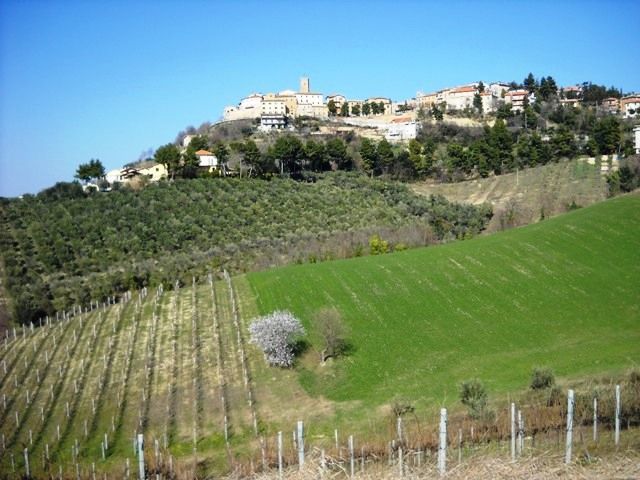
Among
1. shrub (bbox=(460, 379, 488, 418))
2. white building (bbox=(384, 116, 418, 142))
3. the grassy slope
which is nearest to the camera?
shrub (bbox=(460, 379, 488, 418))

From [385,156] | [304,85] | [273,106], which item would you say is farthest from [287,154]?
[304,85]

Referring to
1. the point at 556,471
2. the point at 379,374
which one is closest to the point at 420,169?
the point at 379,374

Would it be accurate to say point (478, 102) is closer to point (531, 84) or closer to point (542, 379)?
point (531, 84)

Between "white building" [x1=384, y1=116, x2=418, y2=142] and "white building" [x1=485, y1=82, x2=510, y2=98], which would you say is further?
"white building" [x1=485, y1=82, x2=510, y2=98]

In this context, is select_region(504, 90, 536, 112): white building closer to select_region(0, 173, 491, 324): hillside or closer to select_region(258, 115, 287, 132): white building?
select_region(258, 115, 287, 132): white building

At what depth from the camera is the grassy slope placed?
2492 cm

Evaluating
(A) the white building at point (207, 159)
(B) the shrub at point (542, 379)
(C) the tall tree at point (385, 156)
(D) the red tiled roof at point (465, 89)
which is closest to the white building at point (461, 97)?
(D) the red tiled roof at point (465, 89)

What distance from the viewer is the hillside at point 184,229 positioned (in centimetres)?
4341

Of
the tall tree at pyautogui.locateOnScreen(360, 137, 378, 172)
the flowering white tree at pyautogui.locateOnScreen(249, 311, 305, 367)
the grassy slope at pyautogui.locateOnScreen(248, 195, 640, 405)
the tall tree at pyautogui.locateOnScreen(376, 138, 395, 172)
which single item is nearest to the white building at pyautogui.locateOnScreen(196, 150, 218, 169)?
the tall tree at pyautogui.locateOnScreen(360, 137, 378, 172)

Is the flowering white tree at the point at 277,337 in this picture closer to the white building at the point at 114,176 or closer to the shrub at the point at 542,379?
the shrub at the point at 542,379

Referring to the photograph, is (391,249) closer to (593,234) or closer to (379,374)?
(593,234)

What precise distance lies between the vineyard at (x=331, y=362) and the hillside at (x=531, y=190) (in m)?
14.3

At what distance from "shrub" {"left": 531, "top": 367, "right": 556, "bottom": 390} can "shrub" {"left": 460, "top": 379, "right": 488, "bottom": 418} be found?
7.44ft

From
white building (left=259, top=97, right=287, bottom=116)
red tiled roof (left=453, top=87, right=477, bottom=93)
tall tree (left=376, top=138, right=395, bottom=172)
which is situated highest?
red tiled roof (left=453, top=87, right=477, bottom=93)
